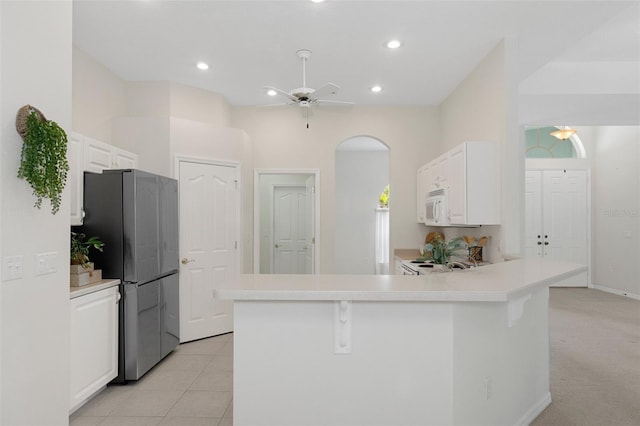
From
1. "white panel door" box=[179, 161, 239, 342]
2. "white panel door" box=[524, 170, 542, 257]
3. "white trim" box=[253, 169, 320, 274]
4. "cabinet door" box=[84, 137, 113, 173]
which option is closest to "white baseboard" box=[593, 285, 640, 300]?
"white panel door" box=[524, 170, 542, 257]

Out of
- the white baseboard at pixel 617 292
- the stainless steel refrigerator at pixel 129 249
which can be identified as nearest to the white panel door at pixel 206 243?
the stainless steel refrigerator at pixel 129 249

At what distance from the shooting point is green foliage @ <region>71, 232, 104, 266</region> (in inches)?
111

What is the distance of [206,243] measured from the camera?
14.3 feet

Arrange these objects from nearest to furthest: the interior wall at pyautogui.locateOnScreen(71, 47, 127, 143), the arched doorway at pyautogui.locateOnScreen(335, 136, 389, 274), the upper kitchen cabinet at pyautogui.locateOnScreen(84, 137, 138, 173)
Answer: the upper kitchen cabinet at pyautogui.locateOnScreen(84, 137, 138, 173) → the interior wall at pyautogui.locateOnScreen(71, 47, 127, 143) → the arched doorway at pyautogui.locateOnScreen(335, 136, 389, 274)

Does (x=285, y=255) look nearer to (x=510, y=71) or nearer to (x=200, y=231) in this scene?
(x=200, y=231)

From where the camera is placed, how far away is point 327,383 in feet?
6.22

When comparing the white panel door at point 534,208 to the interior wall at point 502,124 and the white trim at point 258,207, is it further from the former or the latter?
the white trim at point 258,207

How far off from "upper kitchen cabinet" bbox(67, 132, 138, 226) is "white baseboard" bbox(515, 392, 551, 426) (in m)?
3.43

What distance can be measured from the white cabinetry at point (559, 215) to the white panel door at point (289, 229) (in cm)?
428

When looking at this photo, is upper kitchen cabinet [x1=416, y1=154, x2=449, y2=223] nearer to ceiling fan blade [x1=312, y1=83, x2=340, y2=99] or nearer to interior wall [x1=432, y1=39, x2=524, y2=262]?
interior wall [x1=432, y1=39, x2=524, y2=262]

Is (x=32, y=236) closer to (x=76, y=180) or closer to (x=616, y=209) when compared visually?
(x=76, y=180)

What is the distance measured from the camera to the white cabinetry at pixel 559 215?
7059mm

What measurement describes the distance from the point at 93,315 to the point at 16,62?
5.76 ft

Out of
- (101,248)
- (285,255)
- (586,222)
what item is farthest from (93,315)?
(586,222)
